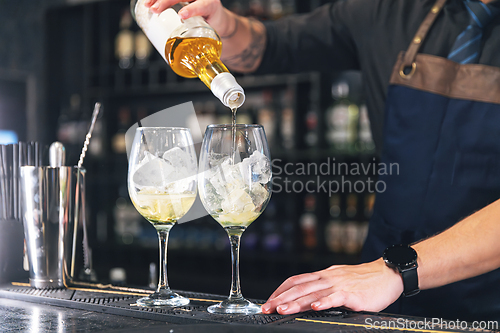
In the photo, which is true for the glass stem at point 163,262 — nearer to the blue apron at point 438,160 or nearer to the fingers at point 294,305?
the fingers at point 294,305

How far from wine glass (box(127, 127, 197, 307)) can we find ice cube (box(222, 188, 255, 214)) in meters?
0.10

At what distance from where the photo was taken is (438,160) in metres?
1.23

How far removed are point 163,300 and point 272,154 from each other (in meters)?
2.15

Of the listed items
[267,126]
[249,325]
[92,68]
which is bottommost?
[249,325]

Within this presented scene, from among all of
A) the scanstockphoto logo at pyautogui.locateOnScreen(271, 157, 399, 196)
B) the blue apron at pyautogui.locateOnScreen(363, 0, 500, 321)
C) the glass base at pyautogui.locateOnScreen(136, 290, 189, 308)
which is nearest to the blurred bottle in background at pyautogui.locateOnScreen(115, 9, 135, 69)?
the scanstockphoto logo at pyautogui.locateOnScreen(271, 157, 399, 196)

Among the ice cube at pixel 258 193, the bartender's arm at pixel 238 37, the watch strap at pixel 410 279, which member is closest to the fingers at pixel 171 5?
the bartender's arm at pixel 238 37

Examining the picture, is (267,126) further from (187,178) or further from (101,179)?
(187,178)

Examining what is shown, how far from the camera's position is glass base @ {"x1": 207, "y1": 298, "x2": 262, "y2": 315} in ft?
2.32

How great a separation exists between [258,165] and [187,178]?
14cm

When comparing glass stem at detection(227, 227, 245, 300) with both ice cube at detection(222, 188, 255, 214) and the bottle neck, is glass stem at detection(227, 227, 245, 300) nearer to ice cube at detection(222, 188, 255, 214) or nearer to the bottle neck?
ice cube at detection(222, 188, 255, 214)

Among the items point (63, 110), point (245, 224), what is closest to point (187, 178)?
point (245, 224)

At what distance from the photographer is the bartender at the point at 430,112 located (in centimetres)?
116

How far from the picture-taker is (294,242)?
2.85 metres

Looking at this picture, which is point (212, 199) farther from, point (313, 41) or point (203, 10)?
point (313, 41)
